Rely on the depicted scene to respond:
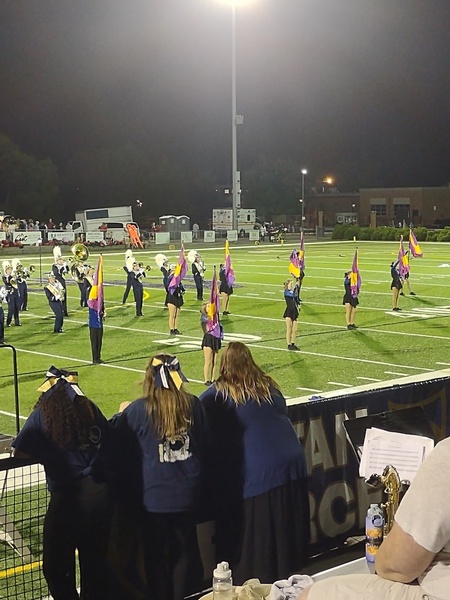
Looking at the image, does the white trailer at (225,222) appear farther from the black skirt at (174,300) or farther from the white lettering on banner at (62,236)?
the black skirt at (174,300)

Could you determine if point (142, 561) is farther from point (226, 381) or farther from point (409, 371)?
point (409, 371)

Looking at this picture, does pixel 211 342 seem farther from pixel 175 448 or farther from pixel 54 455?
pixel 54 455

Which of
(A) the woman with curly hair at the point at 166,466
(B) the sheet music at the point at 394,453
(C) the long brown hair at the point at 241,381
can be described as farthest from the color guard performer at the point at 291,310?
(B) the sheet music at the point at 394,453

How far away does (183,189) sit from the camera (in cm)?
8888

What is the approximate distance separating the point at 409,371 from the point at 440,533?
11.0 meters

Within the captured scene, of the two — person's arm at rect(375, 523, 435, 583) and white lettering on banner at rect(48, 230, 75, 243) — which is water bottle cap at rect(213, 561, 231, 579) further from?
white lettering on banner at rect(48, 230, 75, 243)

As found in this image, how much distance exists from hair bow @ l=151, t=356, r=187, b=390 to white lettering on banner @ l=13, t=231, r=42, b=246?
44939 millimetres

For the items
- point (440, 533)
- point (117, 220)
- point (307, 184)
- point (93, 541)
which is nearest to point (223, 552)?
point (93, 541)

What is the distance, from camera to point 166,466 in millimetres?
4387

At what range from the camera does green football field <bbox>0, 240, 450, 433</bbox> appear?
12.8 metres

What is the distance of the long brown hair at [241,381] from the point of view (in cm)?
470

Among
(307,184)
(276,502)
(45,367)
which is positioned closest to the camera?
(276,502)

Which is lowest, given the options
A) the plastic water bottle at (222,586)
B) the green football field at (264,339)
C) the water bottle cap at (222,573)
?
the green football field at (264,339)

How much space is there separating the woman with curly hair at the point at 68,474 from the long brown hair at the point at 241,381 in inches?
29.2
